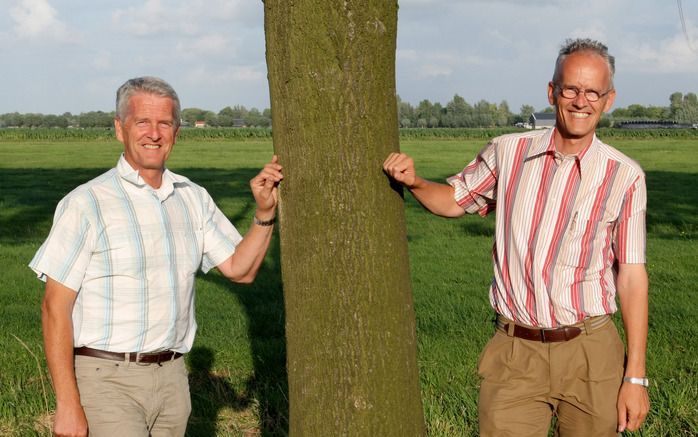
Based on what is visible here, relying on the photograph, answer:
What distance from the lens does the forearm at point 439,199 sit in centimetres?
354

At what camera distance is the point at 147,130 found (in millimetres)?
3279

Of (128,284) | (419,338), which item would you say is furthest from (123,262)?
(419,338)

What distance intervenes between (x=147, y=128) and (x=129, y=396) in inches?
40.4

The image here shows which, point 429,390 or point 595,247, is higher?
point 595,247

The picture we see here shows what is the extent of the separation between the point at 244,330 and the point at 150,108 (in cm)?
419

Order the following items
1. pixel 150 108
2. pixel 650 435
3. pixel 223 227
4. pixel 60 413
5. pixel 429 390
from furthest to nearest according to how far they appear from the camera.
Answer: pixel 429 390 → pixel 650 435 → pixel 223 227 → pixel 150 108 → pixel 60 413

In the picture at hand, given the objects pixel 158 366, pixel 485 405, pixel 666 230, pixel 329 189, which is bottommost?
pixel 666 230

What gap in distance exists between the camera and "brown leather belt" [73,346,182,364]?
320 cm

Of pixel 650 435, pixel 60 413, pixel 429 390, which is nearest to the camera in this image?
pixel 60 413

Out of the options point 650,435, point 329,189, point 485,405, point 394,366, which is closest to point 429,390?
point 650,435

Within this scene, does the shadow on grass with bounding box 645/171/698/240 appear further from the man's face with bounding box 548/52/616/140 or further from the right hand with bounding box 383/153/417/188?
the right hand with bounding box 383/153/417/188

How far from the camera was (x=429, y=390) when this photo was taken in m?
5.39

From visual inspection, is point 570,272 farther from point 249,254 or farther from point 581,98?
point 249,254

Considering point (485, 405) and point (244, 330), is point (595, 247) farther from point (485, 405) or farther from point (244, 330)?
point (244, 330)
